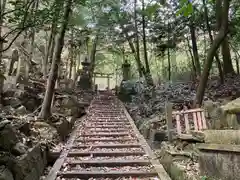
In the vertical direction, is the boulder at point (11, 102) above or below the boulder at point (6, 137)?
above

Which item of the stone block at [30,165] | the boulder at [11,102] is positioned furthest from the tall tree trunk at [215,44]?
the boulder at [11,102]

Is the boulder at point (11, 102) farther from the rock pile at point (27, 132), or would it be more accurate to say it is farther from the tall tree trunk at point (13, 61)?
the tall tree trunk at point (13, 61)

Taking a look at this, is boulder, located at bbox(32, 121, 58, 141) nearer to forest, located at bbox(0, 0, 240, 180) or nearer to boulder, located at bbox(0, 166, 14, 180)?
forest, located at bbox(0, 0, 240, 180)

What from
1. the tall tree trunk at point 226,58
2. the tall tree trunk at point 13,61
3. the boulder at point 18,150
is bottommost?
the boulder at point 18,150

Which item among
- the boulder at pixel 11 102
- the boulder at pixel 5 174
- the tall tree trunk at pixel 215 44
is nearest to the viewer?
the boulder at pixel 5 174

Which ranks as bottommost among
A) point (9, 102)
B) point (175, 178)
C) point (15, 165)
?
point (175, 178)

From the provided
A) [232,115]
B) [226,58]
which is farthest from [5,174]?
[226,58]

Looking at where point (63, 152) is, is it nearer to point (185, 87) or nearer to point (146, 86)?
point (146, 86)

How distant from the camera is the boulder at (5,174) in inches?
104

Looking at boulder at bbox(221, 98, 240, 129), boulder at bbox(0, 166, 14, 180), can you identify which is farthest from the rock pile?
boulder at bbox(221, 98, 240, 129)

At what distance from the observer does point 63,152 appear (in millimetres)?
4883

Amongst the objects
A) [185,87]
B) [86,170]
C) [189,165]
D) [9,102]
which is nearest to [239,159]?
[189,165]

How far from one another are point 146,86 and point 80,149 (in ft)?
21.7

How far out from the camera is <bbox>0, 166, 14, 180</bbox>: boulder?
2.65 metres
